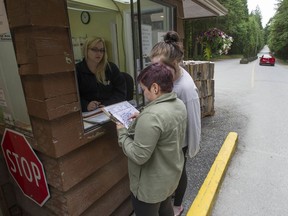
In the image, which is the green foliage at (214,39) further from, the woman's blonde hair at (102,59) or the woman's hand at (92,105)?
the woman's hand at (92,105)

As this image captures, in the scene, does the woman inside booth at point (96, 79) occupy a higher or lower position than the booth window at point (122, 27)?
lower

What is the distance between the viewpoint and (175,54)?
1.80m

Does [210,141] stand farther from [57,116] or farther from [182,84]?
[57,116]

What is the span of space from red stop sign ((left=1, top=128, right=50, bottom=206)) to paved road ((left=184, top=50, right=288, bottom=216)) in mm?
1632

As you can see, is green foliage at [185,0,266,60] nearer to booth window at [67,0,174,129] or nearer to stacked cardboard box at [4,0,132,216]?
booth window at [67,0,174,129]

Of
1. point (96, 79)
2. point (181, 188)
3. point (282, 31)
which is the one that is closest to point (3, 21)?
point (96, 79)

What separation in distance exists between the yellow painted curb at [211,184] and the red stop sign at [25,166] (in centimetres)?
151

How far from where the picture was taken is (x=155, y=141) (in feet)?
4.51

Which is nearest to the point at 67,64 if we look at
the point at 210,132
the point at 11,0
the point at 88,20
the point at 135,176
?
the point at 11,0

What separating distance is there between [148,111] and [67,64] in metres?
0.64

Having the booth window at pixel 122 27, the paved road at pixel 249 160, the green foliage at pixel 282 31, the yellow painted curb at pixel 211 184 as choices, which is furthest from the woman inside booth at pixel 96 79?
the green foliage at pixel 282 31

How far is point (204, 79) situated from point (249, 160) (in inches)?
82.6

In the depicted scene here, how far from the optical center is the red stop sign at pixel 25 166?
176 cm

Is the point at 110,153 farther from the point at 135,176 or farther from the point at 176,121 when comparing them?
the point at 176,121
